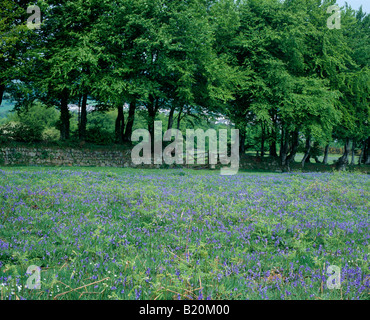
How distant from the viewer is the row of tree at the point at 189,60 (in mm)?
22375

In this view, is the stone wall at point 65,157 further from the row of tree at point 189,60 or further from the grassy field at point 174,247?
the grassy field at point 174,247

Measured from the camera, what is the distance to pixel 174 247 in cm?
466

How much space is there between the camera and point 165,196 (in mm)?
8688

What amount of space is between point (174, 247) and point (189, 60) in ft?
71.4

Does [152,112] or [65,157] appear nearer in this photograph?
[65,157]

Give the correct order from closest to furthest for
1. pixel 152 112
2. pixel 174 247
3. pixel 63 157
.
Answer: pixel 174 247 → pixel 63 157 → pixel 152 112

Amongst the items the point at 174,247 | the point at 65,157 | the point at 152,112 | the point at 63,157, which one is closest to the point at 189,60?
the point at 152,112

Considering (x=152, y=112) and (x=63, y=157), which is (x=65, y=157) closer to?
(x=63, y=157)

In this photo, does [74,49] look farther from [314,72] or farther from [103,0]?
[314,72]

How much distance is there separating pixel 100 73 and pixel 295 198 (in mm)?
19092

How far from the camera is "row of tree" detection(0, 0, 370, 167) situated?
22375 millimetres

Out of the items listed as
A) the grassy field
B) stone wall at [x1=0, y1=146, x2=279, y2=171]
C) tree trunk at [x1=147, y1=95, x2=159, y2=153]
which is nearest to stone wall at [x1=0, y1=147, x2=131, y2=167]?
stone wall at [x1=0, y1=146, x2=279, y2=171]

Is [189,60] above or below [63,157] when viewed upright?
above
